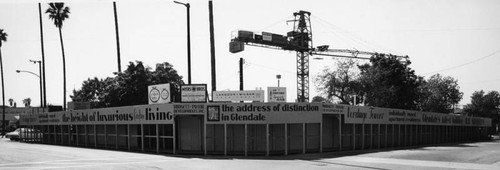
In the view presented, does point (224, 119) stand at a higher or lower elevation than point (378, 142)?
higher

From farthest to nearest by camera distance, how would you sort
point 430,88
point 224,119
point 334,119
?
point 430,88 → point 334,119 → point 224,119

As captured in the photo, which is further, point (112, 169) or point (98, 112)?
point (98, 112)

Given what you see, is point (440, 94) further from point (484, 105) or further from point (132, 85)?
point (132, 85)

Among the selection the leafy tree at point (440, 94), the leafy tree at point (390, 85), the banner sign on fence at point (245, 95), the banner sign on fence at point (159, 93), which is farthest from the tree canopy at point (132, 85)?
the leafy tree at point (440, 94)

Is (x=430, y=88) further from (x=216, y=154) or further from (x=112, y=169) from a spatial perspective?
(x=112, y=169)

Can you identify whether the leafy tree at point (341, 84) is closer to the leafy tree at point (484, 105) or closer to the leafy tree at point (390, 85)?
the leafy tree at point (390, 85)

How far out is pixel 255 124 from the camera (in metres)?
25.6

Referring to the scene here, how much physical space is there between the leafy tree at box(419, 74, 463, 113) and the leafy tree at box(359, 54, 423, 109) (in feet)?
64.2

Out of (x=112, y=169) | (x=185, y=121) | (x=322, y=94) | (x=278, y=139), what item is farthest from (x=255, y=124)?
(x=322, y=94)

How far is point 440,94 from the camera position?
8906cm

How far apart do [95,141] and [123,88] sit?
679 inches

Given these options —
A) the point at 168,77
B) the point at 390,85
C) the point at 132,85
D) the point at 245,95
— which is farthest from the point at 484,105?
the point at 245,95

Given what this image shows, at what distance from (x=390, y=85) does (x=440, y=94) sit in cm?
3194

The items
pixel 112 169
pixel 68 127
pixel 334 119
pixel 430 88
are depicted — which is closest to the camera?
pixel 112 169
